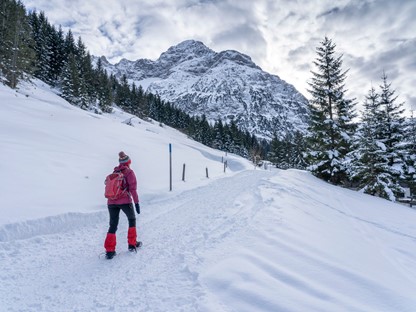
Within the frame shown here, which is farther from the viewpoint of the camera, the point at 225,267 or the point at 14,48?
the point at 14,48

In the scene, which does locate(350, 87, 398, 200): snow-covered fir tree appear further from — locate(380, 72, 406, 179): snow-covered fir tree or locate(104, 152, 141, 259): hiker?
locate(104, 152, 141, 259): hiker

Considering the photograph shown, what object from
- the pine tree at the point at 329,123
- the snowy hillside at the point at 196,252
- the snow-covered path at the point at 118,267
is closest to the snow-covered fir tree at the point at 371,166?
the pine tree at the point at 329,123

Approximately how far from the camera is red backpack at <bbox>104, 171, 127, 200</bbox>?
5.56 metres

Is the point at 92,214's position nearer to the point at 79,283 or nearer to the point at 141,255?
the point at 141,255

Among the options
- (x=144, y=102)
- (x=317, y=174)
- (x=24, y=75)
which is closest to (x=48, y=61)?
(x=24, y=75)

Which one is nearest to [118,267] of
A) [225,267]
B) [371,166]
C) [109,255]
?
[109,255]

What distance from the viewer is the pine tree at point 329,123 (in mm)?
19828

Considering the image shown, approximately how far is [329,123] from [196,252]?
18.3m

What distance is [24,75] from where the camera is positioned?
34.6m

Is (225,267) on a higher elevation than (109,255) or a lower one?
higher

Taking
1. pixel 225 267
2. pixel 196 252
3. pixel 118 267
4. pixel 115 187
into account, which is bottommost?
pixel 118 267

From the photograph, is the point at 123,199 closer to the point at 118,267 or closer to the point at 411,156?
the point at 118,267

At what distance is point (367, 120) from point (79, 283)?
22.9m

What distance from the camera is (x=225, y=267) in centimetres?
416
